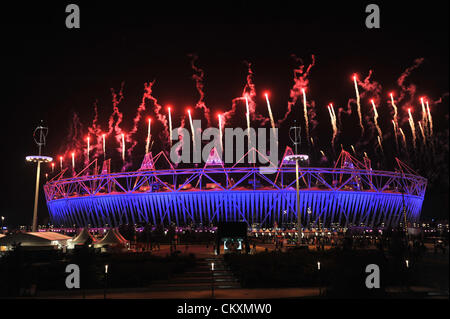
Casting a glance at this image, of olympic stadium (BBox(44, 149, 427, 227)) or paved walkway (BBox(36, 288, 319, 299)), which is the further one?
olympic stadium (BBox(44, 149, 427, 227))

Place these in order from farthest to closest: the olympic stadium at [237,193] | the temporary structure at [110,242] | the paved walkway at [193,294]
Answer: the olympic stadium at [237,193], the temporary structure at [110,242], the paved walkway at [193,294]

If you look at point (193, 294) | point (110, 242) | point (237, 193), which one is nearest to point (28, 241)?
point (110, 242)

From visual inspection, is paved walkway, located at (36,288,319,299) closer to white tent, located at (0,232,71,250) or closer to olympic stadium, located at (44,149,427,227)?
white tent, located at (0,232,71,250)

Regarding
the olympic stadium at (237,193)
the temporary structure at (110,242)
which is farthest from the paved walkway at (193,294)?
the olympic stadium at (237,193)

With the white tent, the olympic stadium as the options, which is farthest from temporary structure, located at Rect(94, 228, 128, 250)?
the olympic stadium

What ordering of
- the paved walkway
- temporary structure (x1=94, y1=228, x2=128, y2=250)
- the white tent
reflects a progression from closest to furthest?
the paved walkway → the white tent → temporary structure (x1=94, y1=228, x2=128, y2=250)

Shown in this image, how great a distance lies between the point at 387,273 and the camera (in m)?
16.9

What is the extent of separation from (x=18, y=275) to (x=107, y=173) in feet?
222

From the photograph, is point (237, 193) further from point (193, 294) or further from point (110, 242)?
point (193, 294)

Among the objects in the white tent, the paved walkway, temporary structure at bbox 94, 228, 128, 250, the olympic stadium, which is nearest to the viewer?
the paved walkway

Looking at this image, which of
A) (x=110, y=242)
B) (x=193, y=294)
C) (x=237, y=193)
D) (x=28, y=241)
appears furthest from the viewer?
(x=237, y=193)

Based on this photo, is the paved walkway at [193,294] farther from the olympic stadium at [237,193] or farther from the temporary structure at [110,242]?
the olympic stadium at [237,193]

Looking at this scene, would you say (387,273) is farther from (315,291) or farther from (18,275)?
(18,275)
